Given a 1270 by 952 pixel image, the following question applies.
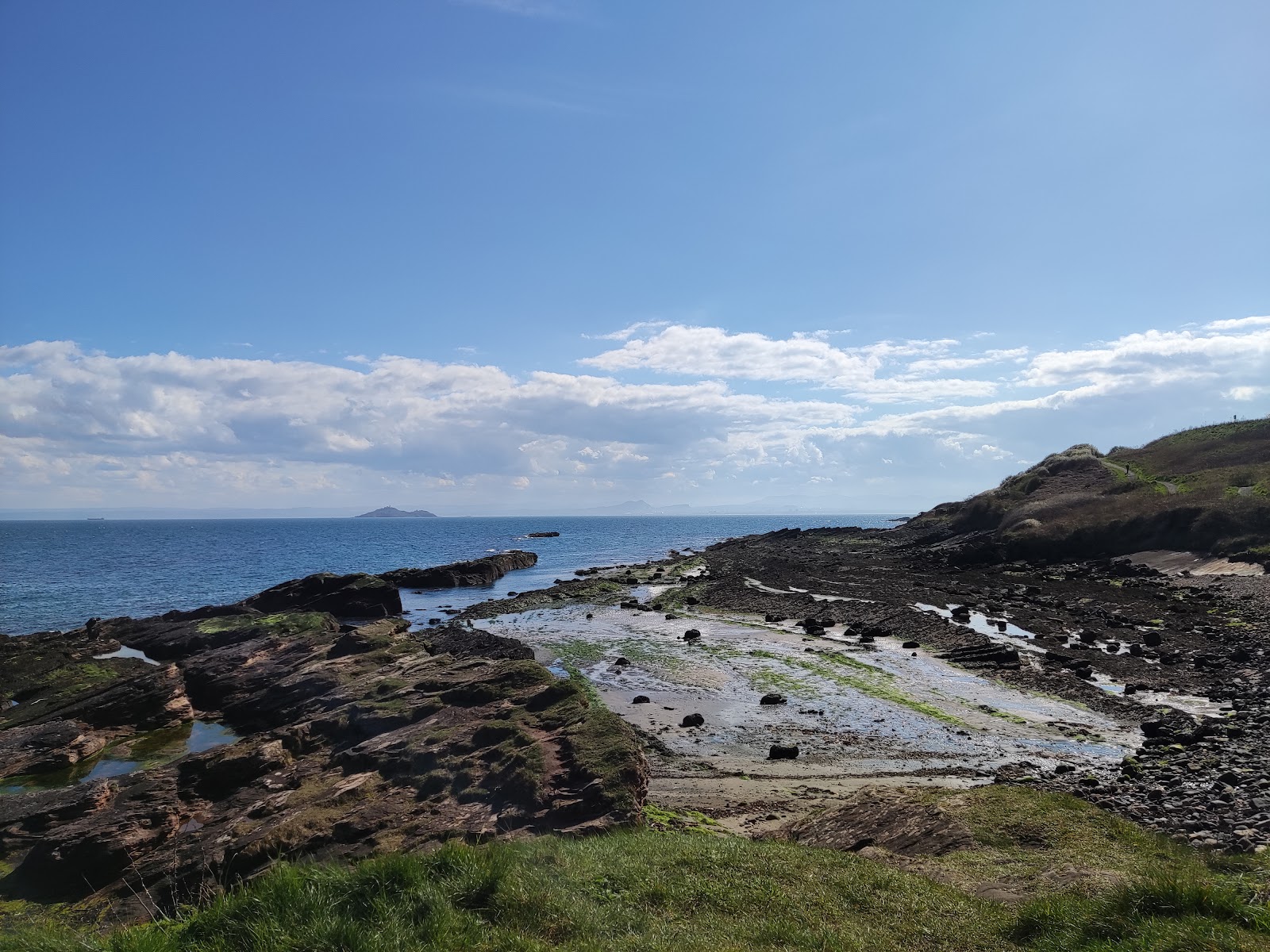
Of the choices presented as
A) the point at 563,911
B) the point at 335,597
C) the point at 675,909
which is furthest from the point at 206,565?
the point at 675,909

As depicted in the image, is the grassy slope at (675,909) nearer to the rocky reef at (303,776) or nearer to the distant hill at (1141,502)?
the rocky reef at (303,776)

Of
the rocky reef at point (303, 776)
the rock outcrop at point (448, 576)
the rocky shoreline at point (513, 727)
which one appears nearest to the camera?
the rocky reef at point (303, 776)

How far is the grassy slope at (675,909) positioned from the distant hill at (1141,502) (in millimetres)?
60127

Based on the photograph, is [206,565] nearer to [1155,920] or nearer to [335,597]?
[335,597]

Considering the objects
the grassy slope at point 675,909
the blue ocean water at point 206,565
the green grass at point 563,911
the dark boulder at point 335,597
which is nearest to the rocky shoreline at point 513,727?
the grassy slope at point 675,909

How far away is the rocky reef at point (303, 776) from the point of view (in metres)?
12.9

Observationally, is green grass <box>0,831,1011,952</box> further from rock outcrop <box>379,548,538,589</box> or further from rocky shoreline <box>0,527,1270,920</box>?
rock outcrop <box>379,548,538,589</box>

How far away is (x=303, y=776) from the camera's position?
52.9ft

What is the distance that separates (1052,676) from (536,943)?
2985 cm

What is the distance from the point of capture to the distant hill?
59.9 m

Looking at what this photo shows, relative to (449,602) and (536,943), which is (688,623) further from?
(536,943)

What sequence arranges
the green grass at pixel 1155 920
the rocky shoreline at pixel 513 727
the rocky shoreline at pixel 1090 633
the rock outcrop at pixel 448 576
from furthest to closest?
1. the rock outcrop at pixel 448 576
2. the rocky shoreline at pixel 1090 633
3. the rocky shoreline at pixel 513 727
4. the green grass at pixel 1155 920

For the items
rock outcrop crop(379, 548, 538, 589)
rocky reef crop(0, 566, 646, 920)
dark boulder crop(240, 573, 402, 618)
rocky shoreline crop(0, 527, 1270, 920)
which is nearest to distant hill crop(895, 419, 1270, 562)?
rocky shoreline crop(0, 527, 1270, 920)

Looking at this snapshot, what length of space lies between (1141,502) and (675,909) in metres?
80.7
